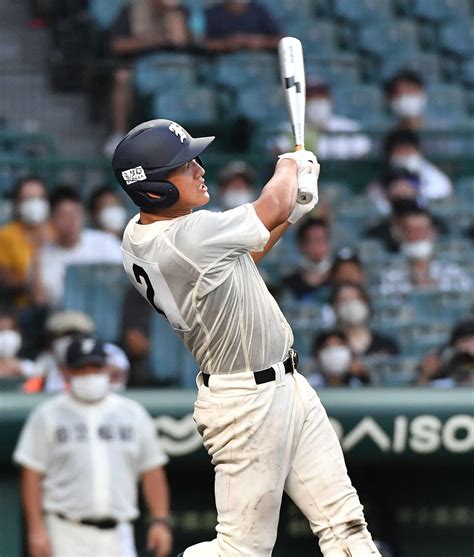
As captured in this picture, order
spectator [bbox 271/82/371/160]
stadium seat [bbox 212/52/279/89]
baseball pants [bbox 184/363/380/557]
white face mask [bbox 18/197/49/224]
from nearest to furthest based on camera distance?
baseball pants [bbox 184/363/380/557] < white face mask [bbox 18/197/49/224] < spectator [bbox 271/82/371/160] < stadium seat [bbox 212/52/279/89]

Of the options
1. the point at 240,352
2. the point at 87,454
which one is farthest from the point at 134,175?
the point at 87,454

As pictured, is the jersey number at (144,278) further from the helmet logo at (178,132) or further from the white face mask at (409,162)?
the white face mask at (409,162)

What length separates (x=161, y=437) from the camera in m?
7.77

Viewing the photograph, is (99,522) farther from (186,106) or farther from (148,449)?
(186,106)

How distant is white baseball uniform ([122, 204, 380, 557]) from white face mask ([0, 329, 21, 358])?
3456 millimetres

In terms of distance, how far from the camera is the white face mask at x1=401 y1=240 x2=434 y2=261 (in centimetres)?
933

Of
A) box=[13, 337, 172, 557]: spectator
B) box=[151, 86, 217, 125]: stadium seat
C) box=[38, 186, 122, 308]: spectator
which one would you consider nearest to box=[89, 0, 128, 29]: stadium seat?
box=[151, 86, 217, 125]: stadium seat

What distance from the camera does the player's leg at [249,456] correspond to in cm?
489

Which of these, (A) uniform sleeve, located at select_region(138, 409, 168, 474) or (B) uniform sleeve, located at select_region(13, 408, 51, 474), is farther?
(A) uniform sleeve, located at select_region(138, 409, 168, 474)

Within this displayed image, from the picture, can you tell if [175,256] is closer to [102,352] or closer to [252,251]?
[252,251]

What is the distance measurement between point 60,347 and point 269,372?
11.0 feet

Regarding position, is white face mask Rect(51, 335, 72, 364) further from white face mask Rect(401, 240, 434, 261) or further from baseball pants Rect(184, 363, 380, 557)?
baseball pants Rect(184, 363, 380, 557)

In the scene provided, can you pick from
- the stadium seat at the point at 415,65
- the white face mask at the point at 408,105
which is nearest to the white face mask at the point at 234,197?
the white face mask at the point at 408,105

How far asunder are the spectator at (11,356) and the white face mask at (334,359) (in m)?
1.65
